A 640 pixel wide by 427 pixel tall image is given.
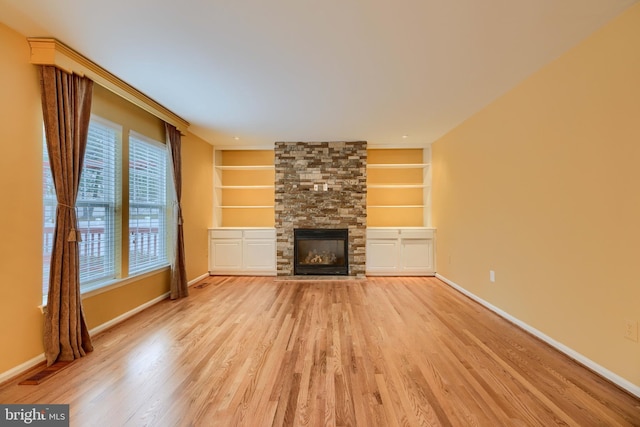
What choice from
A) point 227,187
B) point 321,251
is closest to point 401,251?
point 321,251

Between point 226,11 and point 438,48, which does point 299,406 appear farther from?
point 438,48

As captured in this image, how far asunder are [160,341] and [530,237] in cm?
372

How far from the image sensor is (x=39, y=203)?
214 centimetres

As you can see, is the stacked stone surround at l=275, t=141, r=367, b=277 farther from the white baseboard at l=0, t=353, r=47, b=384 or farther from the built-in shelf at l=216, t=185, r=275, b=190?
the white baseboard at l=0, t=353, r=47, b=384

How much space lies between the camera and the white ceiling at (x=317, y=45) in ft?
5.80

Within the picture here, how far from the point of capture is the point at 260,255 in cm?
520

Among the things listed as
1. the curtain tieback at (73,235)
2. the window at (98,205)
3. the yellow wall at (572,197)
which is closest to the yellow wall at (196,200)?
the window at (98,205)

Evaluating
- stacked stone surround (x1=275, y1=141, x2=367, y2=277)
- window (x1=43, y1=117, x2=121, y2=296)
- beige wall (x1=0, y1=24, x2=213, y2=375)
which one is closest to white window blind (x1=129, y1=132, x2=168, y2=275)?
window (x1=43, y1=117, x2=121, y2=296)

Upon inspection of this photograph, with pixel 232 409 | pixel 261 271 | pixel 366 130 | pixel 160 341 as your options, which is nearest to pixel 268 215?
pixel 261 271

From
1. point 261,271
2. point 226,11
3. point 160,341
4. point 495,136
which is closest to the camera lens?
point 226,11

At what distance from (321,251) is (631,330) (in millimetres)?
4020

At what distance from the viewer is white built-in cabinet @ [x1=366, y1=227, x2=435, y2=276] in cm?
506

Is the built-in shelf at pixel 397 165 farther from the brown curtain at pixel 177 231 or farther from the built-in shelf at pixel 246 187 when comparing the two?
the brown curtain at pixel 177 231

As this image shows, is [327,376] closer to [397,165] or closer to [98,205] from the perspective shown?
Result: [98,205]
